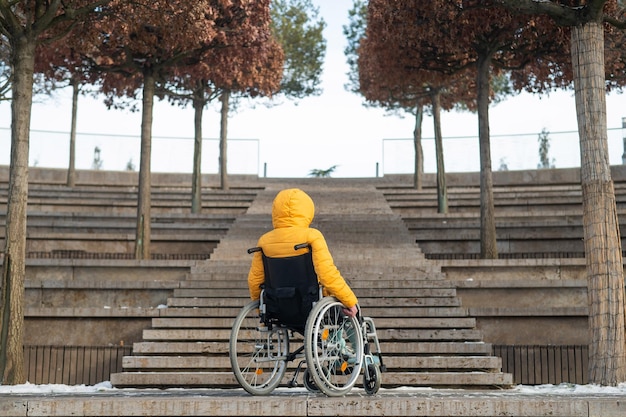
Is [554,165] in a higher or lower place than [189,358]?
higher

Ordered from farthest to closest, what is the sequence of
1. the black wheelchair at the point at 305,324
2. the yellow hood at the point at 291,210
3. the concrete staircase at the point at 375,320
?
the concrete staircase at the point at 375,320
the yellow hood at the point at 291,210
the black wheelchair at the point at 305,324

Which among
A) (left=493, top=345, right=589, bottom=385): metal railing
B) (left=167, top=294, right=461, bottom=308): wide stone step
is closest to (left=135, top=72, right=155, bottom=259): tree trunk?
(left=167, top=294, right=461, bottom=308): wide stone step

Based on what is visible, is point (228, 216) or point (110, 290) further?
point (228, 216)

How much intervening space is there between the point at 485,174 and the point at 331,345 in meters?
9.59

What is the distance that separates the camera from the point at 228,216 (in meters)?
20.8

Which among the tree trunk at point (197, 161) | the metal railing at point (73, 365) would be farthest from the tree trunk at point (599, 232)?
the tree trunk at point (197, 161)

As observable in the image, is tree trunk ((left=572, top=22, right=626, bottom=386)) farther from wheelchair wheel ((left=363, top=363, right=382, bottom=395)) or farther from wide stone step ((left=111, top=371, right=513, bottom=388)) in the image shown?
wheelchair wheel ((left=363, top=363, right=382, bottom=395))

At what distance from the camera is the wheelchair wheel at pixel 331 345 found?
6.97m

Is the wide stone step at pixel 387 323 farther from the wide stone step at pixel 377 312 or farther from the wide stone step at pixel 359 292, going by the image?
the wide stone step at pixel 359 292

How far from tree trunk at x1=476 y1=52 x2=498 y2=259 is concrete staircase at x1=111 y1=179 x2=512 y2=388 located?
114 centimetres

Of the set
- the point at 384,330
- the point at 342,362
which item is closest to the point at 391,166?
the point at 384,330

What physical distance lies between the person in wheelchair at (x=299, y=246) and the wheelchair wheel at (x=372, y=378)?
0.45 metres

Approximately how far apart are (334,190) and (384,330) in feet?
49.2

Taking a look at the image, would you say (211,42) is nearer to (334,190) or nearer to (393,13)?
(393,13)
